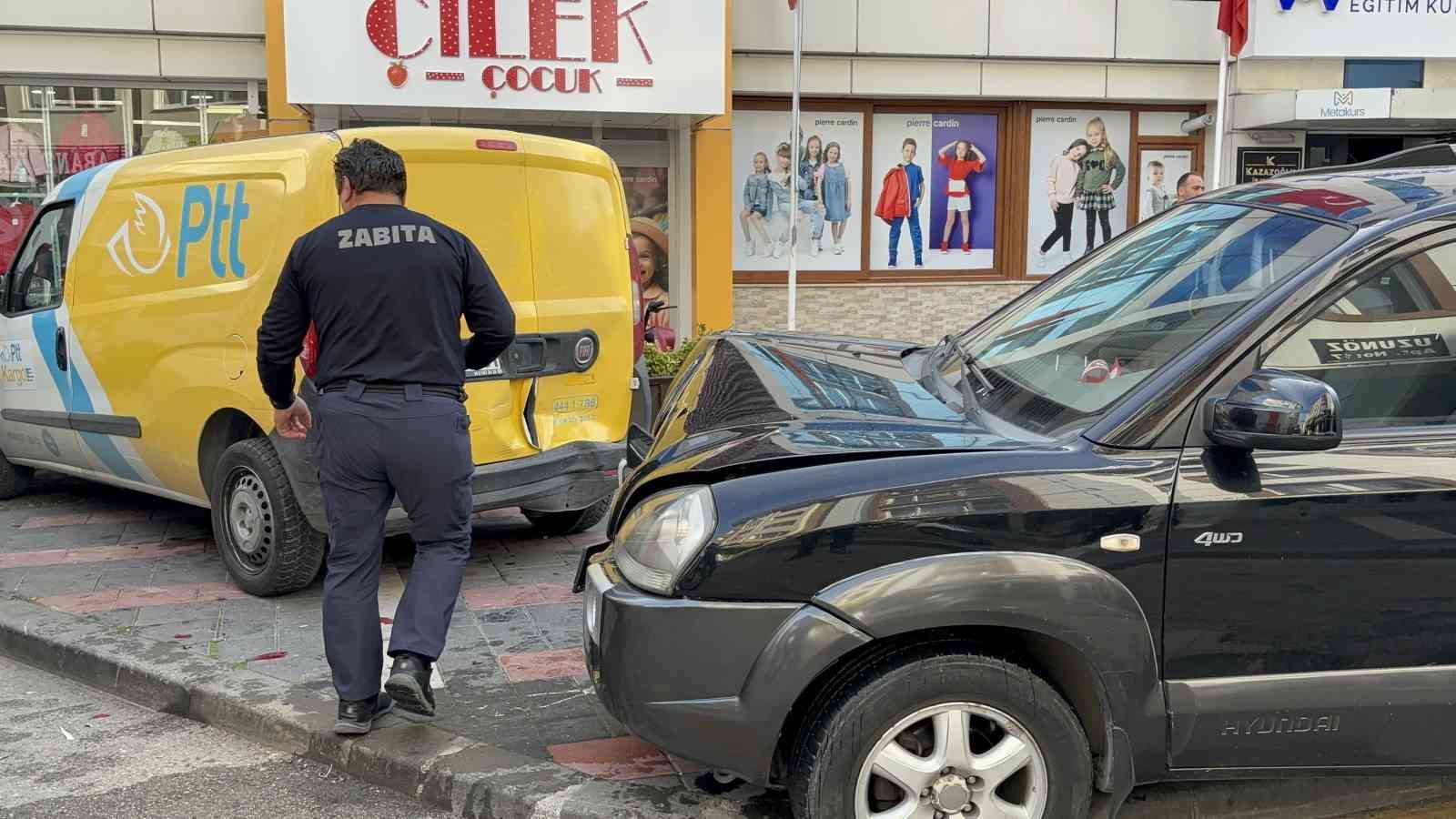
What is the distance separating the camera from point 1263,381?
284cm

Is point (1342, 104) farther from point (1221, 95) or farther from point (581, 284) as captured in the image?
point (581, 284)

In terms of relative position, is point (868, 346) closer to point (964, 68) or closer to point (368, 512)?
point (368, 512)

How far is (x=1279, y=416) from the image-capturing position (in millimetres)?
2775

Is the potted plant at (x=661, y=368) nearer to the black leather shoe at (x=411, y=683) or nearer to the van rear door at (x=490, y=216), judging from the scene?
the van rear door at (x=490, y=216)

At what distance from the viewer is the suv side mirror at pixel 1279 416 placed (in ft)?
9.12

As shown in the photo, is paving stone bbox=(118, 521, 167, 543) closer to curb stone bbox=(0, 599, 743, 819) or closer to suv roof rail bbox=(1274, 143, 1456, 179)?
curb stone bbox=(0, 599, 743, 819)

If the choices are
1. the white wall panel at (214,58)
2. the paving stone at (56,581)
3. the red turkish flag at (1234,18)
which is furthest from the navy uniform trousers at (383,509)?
the red turkish flag at (1234,18)

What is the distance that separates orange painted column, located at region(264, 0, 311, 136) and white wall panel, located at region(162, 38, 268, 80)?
0.26 m

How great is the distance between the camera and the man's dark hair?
3865mm

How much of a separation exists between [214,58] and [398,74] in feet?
6.42

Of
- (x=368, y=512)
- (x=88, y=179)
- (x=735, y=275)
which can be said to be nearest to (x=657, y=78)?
(x=735, y=275)

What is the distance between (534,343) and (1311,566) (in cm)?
355

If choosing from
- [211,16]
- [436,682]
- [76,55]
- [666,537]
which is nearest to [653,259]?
[211,16]

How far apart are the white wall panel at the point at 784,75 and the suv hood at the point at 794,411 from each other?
27.5 ft
